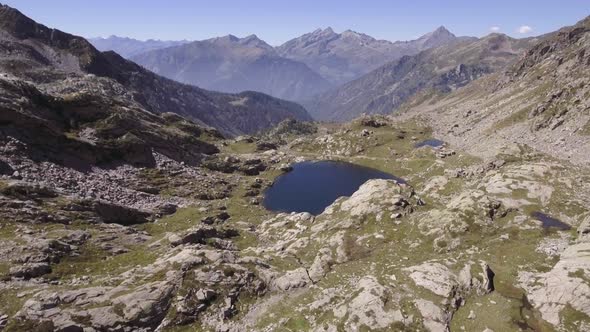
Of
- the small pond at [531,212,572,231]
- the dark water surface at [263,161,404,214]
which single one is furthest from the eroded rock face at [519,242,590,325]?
the dark water surface at [263,161,404,214]

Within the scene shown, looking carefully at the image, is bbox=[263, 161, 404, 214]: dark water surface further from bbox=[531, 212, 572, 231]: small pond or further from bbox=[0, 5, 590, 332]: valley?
bbox=[531, 212, 572, 231]: small pond

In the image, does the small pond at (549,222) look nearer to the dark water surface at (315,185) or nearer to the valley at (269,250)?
the valley at (269,250)

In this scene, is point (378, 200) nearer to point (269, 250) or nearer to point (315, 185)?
point (269, 250)

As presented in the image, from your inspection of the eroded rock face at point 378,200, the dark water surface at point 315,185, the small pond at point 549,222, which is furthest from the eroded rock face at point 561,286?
the dark water surface at point 315,185

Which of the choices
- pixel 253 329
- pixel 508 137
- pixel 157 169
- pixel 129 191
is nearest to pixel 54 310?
pixel 253 329

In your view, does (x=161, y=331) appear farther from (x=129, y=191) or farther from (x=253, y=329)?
(x=129, y=191)

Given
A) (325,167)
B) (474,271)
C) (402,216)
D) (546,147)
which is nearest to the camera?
(474,271)

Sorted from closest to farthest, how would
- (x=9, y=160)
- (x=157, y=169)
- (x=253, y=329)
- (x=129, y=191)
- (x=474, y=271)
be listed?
(x=253, y=329) < (x=474, y=271) < (x=9, y=160) < (x=129, y=191) < (x=157, y=169)
